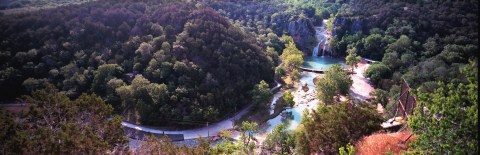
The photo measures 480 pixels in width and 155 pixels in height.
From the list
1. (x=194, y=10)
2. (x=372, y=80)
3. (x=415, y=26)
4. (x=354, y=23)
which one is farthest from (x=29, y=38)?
(x=415, y=26)

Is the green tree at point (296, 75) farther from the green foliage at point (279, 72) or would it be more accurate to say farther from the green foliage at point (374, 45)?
the green foliage at point (374, 45)

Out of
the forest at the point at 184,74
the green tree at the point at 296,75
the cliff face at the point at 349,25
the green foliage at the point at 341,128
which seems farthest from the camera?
the cliff face at the point at 349,25

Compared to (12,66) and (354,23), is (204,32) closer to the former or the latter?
(12,66)

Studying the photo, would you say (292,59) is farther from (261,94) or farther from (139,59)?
(139,59)

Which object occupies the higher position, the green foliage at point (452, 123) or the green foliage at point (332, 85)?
the green foliage at point (452, 123)

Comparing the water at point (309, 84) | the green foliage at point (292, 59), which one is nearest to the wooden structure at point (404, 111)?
the water at point (309, 84)

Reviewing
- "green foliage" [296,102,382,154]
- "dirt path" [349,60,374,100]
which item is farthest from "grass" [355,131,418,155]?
"dirt path" [349,60,374,100]

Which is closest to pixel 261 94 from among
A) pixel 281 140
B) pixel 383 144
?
pixel 281 140
